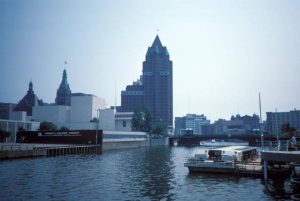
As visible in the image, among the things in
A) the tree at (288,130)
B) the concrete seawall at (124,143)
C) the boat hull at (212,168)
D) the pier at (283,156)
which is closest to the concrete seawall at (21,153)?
the concrete seawall at (124,143)

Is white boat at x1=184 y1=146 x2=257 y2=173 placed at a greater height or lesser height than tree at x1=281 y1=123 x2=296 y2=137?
lesser

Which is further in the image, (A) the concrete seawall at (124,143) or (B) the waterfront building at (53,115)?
(B) the waterfront building at (53,115)

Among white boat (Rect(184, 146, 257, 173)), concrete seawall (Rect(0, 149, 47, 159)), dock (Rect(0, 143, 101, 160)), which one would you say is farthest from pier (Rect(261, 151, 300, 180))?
dock (Rect(0, 143, 101, 160))

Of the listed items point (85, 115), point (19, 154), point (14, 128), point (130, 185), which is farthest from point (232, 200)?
point (85, 115)

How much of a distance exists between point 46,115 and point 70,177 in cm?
15762

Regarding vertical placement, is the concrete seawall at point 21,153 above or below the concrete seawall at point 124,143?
above

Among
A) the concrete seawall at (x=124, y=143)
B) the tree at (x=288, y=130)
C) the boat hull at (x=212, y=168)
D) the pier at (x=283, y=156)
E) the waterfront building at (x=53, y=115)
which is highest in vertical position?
the waterfront building at (x=53, y=115)

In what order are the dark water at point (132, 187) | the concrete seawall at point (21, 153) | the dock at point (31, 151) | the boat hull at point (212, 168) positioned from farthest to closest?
1. the dock at point (31, 151)
2. the concrete seawall at point (21, 153)
3. the boat hull at point (212, 168)
4. the dark water at point (132, 187)

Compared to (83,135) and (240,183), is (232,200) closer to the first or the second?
(240,183)

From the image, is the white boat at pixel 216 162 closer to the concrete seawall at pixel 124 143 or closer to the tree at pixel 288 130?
the tree at pixel 288 130

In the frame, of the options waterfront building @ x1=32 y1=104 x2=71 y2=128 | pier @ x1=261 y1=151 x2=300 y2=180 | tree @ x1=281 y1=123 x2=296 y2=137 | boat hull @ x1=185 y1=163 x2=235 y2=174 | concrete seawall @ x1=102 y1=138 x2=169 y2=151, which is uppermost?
waterfront building @ x1=32 y1=104 x2=71 y2=128

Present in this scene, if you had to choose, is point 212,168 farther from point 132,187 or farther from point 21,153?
point 21,153

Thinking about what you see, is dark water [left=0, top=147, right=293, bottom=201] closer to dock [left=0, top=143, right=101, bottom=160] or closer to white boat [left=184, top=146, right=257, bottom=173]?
white boat [left=184, top=146, right=257, bottom=173]

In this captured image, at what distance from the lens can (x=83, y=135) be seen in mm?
130625
